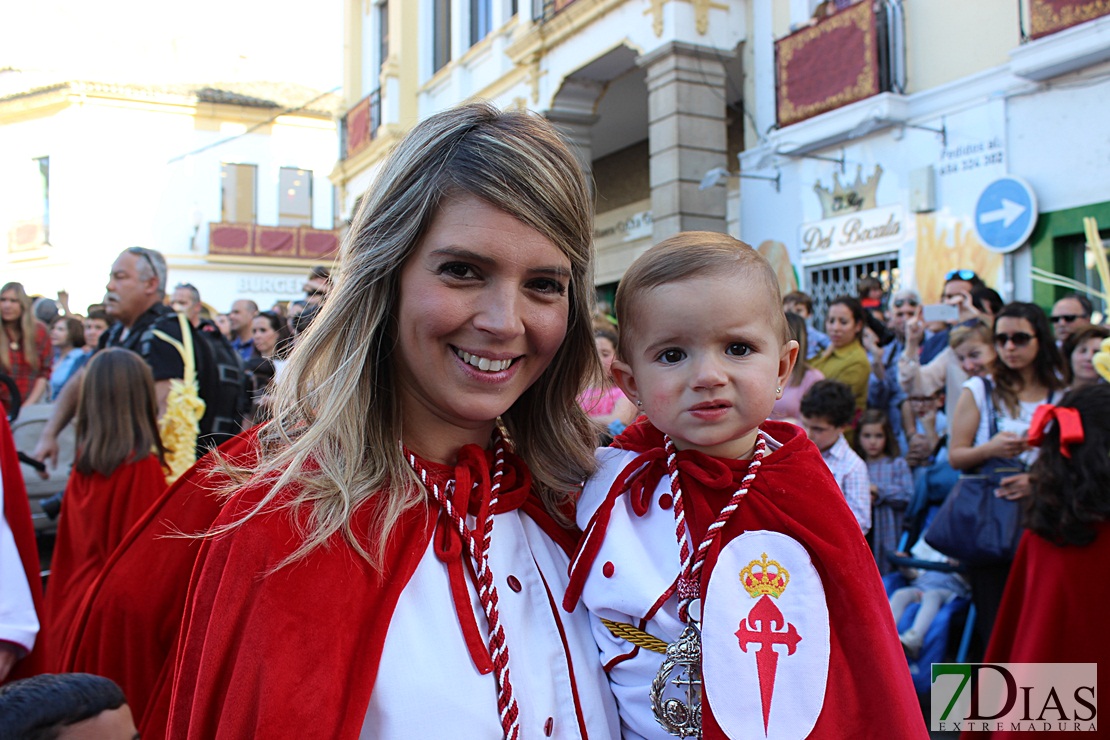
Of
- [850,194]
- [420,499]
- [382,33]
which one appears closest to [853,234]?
[850,194]

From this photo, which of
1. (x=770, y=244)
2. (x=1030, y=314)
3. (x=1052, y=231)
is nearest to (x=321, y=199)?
(x=770, y=244)

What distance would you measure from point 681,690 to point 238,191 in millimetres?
31830

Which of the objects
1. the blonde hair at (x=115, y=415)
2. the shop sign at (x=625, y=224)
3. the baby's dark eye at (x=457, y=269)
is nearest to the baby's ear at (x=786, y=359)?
the baby's dark eye at (x=457, y=269)

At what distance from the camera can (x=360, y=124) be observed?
20797 millimetres

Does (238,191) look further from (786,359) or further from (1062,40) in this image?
(786,359)

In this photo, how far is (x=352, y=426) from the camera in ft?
5.49

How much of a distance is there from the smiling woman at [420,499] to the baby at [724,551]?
120 millimetres

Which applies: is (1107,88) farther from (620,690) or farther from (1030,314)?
(620,690)

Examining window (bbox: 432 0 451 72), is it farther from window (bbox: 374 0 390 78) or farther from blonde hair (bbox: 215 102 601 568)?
blonde hair (bbox: 215 102 601 568)

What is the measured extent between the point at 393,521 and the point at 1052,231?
8.53 m

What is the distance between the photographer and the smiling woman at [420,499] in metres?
1.44

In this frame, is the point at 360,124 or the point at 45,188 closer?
the point at 360,124

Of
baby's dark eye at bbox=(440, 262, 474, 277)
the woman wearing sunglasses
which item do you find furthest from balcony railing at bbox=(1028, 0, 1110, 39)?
baby's dark eye at bbox=(440, 262, 474, 277)

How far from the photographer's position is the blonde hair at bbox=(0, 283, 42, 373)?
25.5 ft
